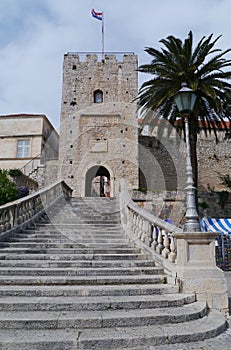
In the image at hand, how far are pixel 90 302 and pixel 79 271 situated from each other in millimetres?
1245

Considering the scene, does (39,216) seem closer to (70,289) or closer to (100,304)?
(70,289)

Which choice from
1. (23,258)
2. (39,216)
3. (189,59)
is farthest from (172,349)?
(189,59)

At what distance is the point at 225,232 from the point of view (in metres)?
11.5

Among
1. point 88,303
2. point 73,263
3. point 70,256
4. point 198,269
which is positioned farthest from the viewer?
point 70,256

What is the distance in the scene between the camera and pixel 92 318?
11.3ft

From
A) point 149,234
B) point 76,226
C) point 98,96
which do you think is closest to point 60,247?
point 76,226

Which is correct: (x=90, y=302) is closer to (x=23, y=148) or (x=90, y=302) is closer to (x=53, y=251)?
(x=53, y=251)

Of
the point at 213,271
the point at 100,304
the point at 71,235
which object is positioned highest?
the point at 71,235

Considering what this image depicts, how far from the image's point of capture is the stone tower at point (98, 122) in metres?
19.3

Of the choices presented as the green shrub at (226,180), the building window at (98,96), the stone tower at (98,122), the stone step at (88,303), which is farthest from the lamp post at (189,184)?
the green shrub at (226,180)

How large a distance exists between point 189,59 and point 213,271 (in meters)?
10.7

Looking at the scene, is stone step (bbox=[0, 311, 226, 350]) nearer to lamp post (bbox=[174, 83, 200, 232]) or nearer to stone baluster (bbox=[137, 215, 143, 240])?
lamp post (bbox=[174, 83, 200, 232])

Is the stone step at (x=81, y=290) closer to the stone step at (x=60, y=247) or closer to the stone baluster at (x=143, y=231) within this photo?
the stone step at (x=60, y=247)

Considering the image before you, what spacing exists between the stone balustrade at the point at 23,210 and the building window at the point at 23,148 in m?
12.2
